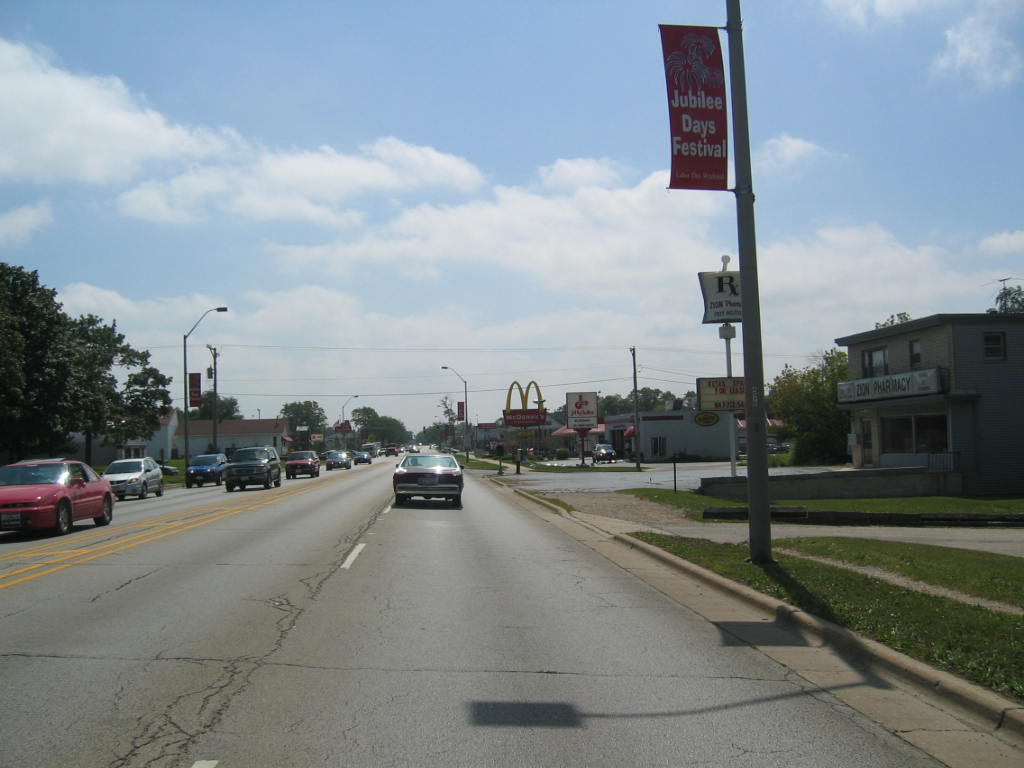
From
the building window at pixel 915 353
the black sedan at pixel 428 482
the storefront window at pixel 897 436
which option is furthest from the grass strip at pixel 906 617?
the storefront window at pixel 897 436

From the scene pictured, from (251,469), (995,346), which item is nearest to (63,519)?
(251,469)

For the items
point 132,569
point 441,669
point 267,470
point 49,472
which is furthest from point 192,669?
point 267,470

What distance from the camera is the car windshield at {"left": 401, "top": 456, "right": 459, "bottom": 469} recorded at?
25.8 m

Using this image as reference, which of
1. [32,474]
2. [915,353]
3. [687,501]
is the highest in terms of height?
[915,353]

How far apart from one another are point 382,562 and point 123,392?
6546 cm

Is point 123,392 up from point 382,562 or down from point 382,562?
up

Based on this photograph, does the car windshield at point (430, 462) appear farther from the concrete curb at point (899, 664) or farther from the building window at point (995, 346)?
the building window at point (995, 346)

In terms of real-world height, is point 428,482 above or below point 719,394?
below

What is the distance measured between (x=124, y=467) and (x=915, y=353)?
33674mm

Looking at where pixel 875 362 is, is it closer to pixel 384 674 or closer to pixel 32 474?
pixel 32 474

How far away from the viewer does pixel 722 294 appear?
2228 cm

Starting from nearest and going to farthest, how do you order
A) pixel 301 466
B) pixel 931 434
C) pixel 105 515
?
pixel 105 515 → pixel 931 434 → pixel 301 466

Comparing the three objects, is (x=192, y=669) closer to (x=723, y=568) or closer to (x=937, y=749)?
(x=937, y=749)

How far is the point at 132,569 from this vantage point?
12.1 meters
